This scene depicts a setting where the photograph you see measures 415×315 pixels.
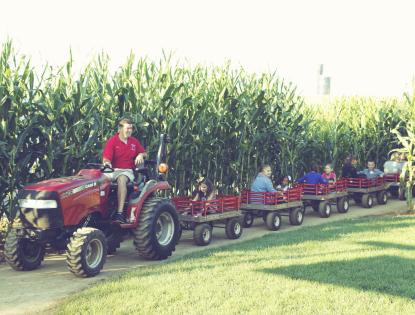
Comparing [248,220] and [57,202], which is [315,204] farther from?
[57,202]

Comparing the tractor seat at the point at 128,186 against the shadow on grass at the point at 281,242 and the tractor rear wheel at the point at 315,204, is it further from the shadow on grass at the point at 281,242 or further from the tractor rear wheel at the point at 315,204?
the tractor rear wheel at the point at 315,204

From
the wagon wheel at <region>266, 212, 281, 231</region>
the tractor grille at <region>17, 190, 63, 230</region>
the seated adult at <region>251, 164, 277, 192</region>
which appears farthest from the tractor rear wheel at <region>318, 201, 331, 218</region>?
the tractor grille at <region>17, 190, 63, 230</region>

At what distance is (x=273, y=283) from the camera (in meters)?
6.23

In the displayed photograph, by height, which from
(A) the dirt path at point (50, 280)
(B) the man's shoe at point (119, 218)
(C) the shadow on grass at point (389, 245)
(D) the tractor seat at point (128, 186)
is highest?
(D) the tractor seat at point (128, 186)

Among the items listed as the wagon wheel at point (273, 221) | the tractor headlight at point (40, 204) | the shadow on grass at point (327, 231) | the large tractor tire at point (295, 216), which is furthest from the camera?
the large tractor tire at point (295, 216)

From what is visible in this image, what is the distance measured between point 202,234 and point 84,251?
8.96 ft

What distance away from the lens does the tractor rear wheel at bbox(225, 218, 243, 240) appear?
31.8 feet

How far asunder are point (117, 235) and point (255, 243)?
82.5 inches

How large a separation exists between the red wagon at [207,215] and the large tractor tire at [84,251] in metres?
2.30

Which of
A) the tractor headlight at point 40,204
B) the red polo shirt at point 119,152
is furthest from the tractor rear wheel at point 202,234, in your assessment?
the tractor headlight at point 40,204

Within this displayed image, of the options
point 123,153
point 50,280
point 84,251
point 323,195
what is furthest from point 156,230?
point 323,195

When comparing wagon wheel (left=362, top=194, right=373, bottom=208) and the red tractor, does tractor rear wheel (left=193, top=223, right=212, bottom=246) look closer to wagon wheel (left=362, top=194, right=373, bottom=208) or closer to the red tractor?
the red tractor

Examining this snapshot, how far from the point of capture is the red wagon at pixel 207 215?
→ 9.09 metres

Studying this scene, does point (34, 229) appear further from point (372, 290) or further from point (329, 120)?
point (329, 120)
